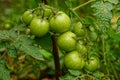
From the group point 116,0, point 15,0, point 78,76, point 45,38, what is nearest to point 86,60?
point 78,76

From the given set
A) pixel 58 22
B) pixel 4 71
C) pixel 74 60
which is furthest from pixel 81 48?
pixel 4 71

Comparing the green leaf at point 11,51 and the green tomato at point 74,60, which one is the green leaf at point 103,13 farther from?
the green leaf at point 11,51

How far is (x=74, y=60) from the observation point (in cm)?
213

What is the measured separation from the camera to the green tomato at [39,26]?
2002 mm

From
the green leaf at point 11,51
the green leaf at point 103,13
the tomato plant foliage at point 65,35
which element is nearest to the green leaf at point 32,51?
the tomato plant foliage at point 65,35

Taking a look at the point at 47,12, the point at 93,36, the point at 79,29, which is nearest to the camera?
the point at 47,12

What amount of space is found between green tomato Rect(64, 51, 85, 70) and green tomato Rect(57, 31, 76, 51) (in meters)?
0.04

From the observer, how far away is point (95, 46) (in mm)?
2520

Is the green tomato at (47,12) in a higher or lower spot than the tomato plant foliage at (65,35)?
higher

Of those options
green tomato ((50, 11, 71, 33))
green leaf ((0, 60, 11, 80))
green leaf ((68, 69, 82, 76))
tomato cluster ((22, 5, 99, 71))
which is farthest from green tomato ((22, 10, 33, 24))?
green leaf ((68, 69, 82, 76))

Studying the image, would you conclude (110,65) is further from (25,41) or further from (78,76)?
(25,41)

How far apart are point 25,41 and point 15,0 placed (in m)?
3.01

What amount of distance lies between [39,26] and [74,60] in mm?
311

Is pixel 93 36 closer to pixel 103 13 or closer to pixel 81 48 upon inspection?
pixel 81 48
